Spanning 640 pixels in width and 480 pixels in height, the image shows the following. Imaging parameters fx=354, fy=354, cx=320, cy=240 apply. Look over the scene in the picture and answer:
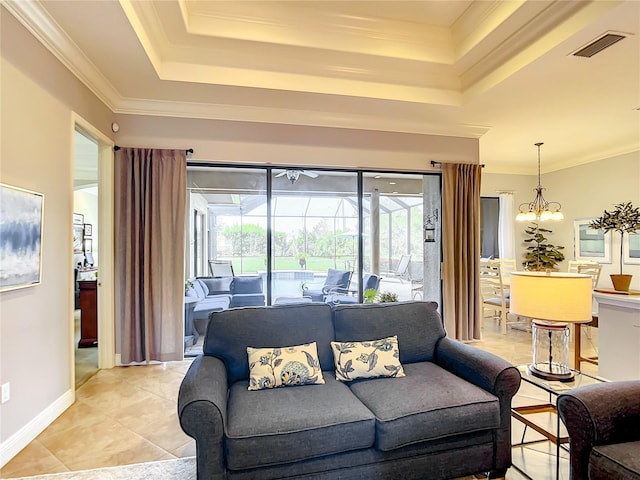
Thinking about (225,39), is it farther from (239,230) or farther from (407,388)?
(407,388)

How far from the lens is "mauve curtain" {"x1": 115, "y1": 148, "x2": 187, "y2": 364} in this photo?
3859 millimetres

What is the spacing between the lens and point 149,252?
3.90 metres

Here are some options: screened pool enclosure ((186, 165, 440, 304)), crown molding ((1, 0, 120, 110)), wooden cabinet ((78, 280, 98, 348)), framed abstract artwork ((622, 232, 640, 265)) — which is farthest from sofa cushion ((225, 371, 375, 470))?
framed abstract artwork ((622, 232, 640, 265))

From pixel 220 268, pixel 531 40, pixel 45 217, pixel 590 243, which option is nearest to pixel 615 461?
pixel 531 40

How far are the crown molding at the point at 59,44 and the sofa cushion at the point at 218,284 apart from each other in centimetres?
248

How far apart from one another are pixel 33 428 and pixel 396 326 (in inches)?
104

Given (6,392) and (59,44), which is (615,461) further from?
(59,44)

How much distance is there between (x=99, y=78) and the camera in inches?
129

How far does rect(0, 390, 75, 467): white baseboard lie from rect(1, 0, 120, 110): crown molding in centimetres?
266

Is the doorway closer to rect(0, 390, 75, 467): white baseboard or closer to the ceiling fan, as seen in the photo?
rect(0, 390, 75, 467): white baseboard

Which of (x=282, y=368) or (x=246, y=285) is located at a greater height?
(x=246, y=285)

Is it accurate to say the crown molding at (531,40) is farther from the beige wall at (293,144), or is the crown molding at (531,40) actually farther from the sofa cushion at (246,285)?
the sofa cushion at (246,285)

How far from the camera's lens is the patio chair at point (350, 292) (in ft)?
15.9

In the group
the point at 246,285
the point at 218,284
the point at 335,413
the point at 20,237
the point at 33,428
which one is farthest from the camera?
the point at 218,284
